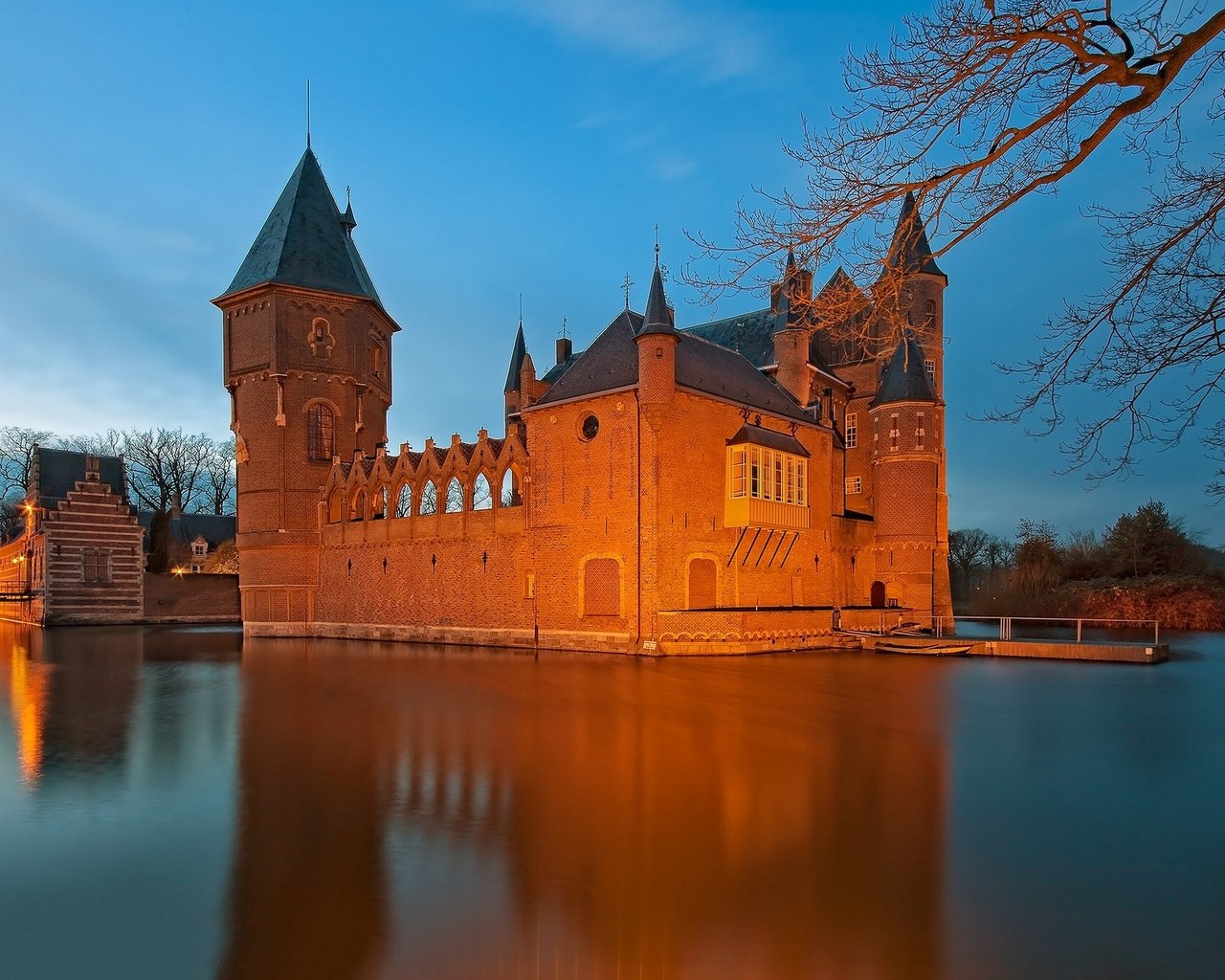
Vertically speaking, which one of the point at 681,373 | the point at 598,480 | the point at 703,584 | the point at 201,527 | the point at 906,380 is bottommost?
the point at 703,584

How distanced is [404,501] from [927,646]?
1909 centimetres

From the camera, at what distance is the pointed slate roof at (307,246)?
102ft

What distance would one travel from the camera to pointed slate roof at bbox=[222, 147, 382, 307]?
30969 mm

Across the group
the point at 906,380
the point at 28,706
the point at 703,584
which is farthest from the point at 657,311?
the point at 28,706

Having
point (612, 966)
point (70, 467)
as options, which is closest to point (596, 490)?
point (612, 966)

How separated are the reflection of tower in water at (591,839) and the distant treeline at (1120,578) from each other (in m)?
31.3

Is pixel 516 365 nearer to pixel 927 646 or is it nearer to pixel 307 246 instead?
pixel 307 246

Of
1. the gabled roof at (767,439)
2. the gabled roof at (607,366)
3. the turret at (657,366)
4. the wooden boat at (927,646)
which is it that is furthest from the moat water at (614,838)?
the gabled roof at (607,366)

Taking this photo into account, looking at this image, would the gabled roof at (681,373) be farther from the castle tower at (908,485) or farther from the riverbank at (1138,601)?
the riverbank at (1138,601)

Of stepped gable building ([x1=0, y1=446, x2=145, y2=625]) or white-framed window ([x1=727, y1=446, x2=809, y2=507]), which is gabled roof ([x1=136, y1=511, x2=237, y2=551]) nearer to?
stepped gable building ([x1=0, y1=446, x2=145, y2=625])

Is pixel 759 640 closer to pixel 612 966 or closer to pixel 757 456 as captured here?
pixel 757 456

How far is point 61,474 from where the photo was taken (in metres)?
42.4

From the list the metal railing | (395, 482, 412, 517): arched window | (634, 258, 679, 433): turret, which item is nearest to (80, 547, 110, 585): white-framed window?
(395, 482, 412, 517): arched window

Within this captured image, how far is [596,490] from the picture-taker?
75.7 ft
